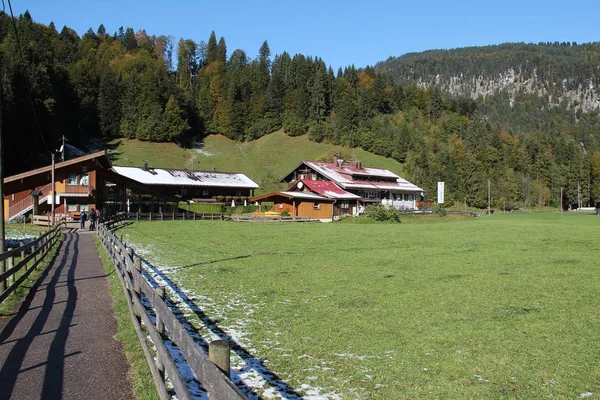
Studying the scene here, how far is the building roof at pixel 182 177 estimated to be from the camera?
68.3 meters

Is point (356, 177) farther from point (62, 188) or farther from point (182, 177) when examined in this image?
point (62, 188)

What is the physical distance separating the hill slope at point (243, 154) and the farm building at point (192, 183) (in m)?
18.7

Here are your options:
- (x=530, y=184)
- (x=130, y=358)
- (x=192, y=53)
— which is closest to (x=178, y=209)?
(x=130, y=358)

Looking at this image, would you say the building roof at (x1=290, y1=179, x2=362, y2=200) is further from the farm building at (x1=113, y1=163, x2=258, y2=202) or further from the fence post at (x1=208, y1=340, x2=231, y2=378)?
the fence post at (x1=208, y1=340, x2=231, y2=378)

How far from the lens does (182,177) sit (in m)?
72.5

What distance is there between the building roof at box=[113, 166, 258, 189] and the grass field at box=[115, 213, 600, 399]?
52.0 metres

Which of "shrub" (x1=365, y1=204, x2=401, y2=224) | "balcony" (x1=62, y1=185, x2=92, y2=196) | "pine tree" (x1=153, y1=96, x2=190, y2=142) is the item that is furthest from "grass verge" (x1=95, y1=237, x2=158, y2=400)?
"pine tree" (x1=153, y1=96, x2=190, y2=142)

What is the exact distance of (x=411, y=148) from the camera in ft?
404

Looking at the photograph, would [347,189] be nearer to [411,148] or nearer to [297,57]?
[411,148]

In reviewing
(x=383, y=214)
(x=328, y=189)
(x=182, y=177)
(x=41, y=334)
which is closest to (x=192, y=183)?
(x=182, y=177)

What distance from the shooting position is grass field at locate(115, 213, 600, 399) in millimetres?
6102

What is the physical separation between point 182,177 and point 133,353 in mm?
67198

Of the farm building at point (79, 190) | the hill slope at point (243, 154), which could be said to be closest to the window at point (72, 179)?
the farm building at point (79, 190)

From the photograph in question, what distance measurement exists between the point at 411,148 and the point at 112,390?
12207 cm
